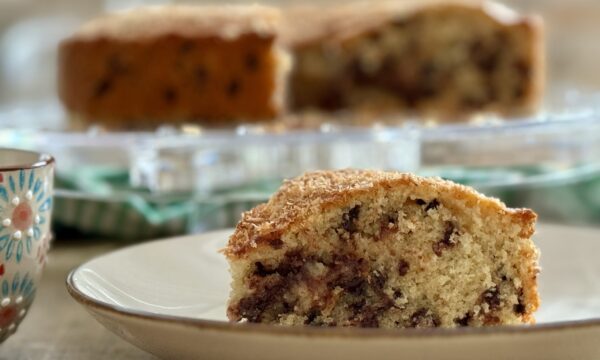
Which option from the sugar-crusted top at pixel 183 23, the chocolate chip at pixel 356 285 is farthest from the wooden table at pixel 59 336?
the sugar-crusted top at pixel 183 23

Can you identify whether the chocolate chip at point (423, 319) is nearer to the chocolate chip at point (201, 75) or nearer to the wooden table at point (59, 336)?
the wooden table at point (59, 336)

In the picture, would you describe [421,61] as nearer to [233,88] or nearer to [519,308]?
[233,88]

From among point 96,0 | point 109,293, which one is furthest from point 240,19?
point 96,0

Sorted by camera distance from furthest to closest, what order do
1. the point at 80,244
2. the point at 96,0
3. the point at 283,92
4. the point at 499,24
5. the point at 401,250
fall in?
the point at 96,0 → the point at 499,24 → the point at 283,92 → the point at 80,244 → the point at 401,250

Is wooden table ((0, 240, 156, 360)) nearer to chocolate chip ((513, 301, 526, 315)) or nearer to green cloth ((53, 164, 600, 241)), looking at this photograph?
green cloth ((53, 164, 600, 241))

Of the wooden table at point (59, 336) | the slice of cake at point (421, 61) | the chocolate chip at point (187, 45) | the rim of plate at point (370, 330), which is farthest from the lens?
the slice of cake at point (421, 61)

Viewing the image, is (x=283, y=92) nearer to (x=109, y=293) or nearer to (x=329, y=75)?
(x=329, y=75)
